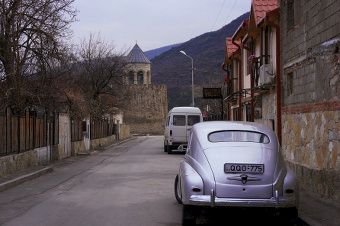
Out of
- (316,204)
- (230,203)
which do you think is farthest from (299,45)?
(230,203)

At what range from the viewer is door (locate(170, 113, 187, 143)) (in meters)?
34.5

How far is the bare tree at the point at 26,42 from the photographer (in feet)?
77.1

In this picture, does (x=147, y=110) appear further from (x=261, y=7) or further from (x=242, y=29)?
(x=261, y=7)

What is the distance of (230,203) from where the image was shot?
30.4ft

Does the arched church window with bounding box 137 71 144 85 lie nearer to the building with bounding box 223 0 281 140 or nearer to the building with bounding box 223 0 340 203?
the building with bounding box 223 0 281 140

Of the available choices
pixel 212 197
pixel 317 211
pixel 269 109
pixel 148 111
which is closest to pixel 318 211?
pixel 317 211

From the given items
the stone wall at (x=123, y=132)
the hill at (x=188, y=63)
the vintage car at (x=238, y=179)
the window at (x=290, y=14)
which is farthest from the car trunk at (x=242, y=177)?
the hill at (x=188, y=63)

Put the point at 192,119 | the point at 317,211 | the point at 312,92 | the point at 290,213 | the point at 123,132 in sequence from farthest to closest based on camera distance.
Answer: the point at 123,132 → the point at 192,119 → the point at 312,92 → the point at 317,211 → the point at 290,213

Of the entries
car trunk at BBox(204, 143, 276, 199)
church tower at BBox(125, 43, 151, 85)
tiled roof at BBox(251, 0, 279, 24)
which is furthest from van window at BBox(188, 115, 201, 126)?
church tower at BBox(125, 43, 151, 85)

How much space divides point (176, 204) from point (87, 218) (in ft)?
8.24

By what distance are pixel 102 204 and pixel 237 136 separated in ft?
12.1

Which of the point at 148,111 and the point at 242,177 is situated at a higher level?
the point at 148,111

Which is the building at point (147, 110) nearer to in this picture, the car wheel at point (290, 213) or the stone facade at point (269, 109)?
the stone facade at point (269, 109)

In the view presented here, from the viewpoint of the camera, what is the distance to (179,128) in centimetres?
3453
